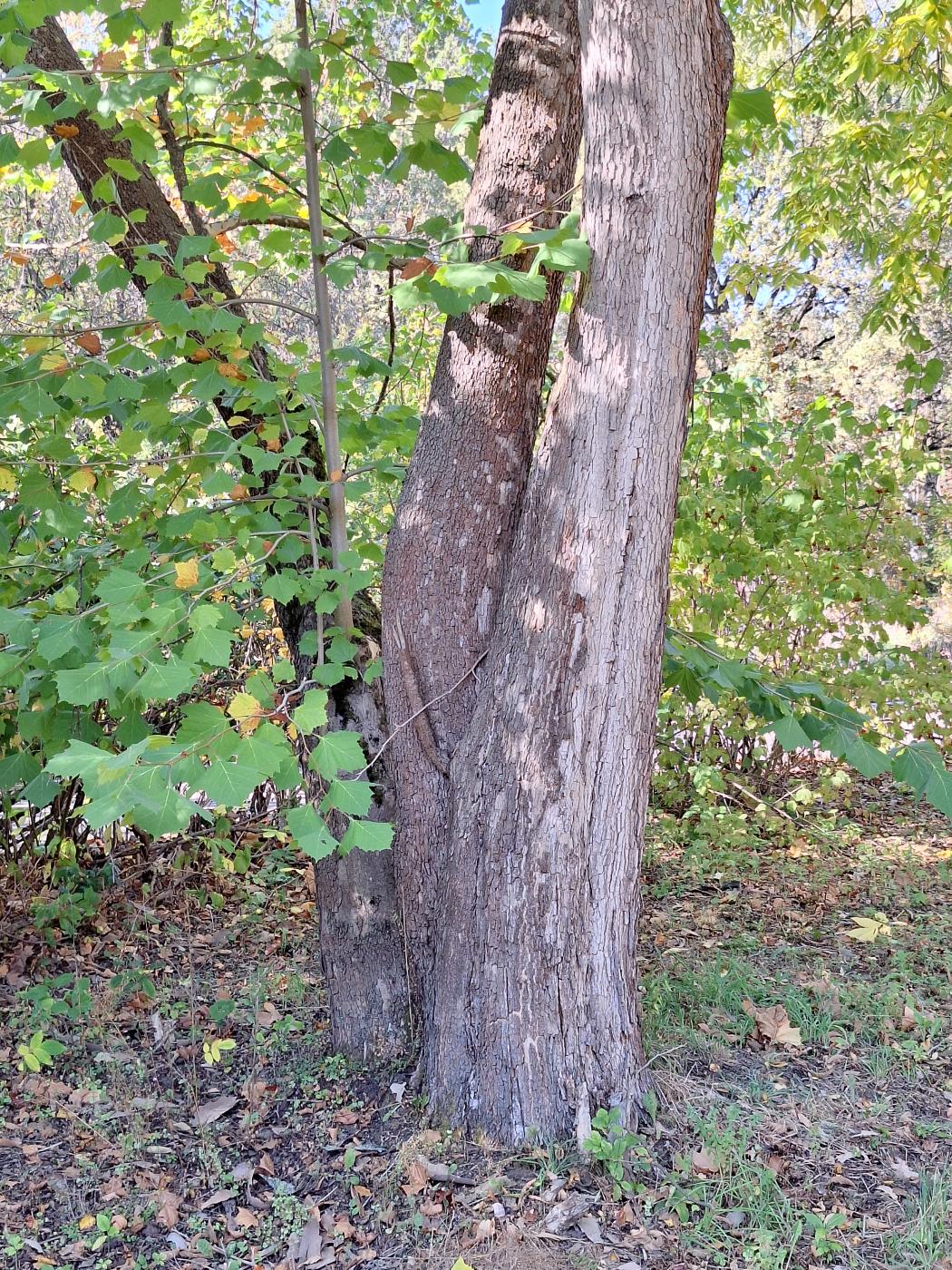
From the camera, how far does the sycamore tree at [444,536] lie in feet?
7.52

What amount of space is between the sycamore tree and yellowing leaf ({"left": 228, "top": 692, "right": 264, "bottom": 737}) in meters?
0.05

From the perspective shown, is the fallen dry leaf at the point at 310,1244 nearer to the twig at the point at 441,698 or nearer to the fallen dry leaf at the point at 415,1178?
the fallen dry leaf at the point at 415,1178

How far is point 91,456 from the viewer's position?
401 cm

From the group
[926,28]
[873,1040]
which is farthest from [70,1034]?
[926,28]

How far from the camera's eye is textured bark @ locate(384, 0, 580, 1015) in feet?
8.94

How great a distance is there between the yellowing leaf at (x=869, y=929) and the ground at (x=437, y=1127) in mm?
15

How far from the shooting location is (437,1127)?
2.55 meters

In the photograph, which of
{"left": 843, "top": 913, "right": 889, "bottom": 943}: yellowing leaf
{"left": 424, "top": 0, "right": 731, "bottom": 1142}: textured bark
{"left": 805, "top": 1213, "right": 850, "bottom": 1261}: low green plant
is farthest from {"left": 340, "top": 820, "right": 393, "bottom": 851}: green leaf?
{"left": 843, "top": 913, "right": 889, "bottom": 943}: yellowing leaf

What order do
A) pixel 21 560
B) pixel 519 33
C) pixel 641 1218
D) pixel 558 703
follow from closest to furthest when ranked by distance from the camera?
pixel 641 1218 < pixel 558 703 < pixel 519 33 < pixel 21 560

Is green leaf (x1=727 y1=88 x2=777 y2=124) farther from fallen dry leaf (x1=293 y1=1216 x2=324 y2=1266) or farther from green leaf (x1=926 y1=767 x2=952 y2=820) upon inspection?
fallen dry leaf (x1=293 y1=1216 x2=324 y2=1266)

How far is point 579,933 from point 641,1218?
0.68 metres

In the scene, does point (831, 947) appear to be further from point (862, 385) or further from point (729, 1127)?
point (862, 385)

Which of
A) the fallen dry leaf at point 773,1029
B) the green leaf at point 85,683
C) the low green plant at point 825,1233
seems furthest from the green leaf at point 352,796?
the fallen dry leaf at point 773,1029

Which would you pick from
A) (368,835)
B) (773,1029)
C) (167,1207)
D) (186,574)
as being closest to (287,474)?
(186,574)
